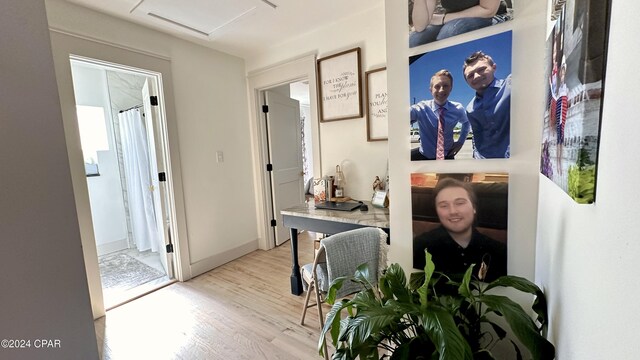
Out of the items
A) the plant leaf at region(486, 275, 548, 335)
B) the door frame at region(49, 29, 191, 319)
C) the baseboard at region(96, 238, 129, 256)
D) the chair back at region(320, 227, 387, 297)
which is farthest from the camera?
the baseboard at region(96, 238, 129, 256)

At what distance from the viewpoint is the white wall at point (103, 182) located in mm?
3328

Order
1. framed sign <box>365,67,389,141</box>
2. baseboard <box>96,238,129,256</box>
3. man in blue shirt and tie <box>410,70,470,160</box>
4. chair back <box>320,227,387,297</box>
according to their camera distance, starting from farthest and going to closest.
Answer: baseboard <box>96,238,129,256</box> → framed sign <box>365,67,389,141</box> → chair back <box>320,227,387,297</box> → man in blue shirt and tie <box>410,70,470,160</box>

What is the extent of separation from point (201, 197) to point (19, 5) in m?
2.22

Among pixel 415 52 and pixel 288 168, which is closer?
pixel 415 52

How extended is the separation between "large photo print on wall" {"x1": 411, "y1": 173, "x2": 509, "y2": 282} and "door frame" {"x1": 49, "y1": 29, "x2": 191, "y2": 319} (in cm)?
227

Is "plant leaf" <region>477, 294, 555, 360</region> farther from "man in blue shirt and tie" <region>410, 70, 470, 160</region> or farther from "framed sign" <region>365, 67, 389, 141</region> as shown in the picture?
"framed sign" <region>365, 67, 389, 141</region>

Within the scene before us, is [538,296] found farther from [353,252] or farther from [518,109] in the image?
[353,252]

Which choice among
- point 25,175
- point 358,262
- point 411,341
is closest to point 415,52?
point 358,262

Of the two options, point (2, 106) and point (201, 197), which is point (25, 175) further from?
point (201, 197)

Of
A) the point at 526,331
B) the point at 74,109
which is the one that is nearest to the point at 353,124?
the point at 526,331

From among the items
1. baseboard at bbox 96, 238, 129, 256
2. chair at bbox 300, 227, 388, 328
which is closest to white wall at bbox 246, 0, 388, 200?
chair at bbox 300, 227, 388, 328

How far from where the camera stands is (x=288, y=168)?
3.74 metres

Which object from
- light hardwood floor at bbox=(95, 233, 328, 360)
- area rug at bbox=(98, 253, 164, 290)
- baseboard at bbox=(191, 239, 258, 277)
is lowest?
light hardwood floor at bbox=(95, 233, 328, 360)

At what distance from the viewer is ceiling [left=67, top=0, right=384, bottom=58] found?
2076 millimetres
